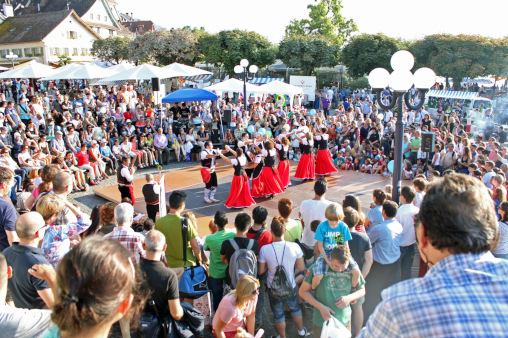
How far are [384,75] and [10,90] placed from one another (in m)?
28.7

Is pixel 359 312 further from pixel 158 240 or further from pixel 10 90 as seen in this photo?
pixel 10 90

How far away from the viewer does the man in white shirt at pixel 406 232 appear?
16.6 ft

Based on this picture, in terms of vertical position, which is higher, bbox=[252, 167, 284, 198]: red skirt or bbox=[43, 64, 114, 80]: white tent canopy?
bbox=[43, 64, 114, 80]: white tent canopy

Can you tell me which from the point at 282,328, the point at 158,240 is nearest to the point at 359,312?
the point at 282,328

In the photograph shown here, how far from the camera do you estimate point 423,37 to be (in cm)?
3109

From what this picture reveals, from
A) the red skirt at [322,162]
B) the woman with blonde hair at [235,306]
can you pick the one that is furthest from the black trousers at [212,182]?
the woman with blonde hair at [235,306]

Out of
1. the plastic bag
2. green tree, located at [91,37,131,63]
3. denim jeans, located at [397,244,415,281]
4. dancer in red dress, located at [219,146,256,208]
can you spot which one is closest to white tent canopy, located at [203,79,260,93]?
dancer in red dress, located at [219,146,256,208]

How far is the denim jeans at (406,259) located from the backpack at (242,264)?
2160 mm

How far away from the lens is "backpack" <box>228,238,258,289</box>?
13.2ft

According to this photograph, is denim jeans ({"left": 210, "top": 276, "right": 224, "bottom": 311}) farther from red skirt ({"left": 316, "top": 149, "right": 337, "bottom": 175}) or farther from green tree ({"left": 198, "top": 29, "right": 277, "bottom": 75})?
green tree ({"left": 198, "top": 29, "right": 277, "bottom": 75})

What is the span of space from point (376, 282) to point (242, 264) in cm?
187

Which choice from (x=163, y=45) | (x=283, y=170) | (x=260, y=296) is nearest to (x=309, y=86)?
(x=163, y=45)

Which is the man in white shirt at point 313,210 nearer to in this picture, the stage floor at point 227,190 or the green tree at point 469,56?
the stage floor at point 227,190

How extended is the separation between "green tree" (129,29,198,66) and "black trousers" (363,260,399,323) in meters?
29.6
